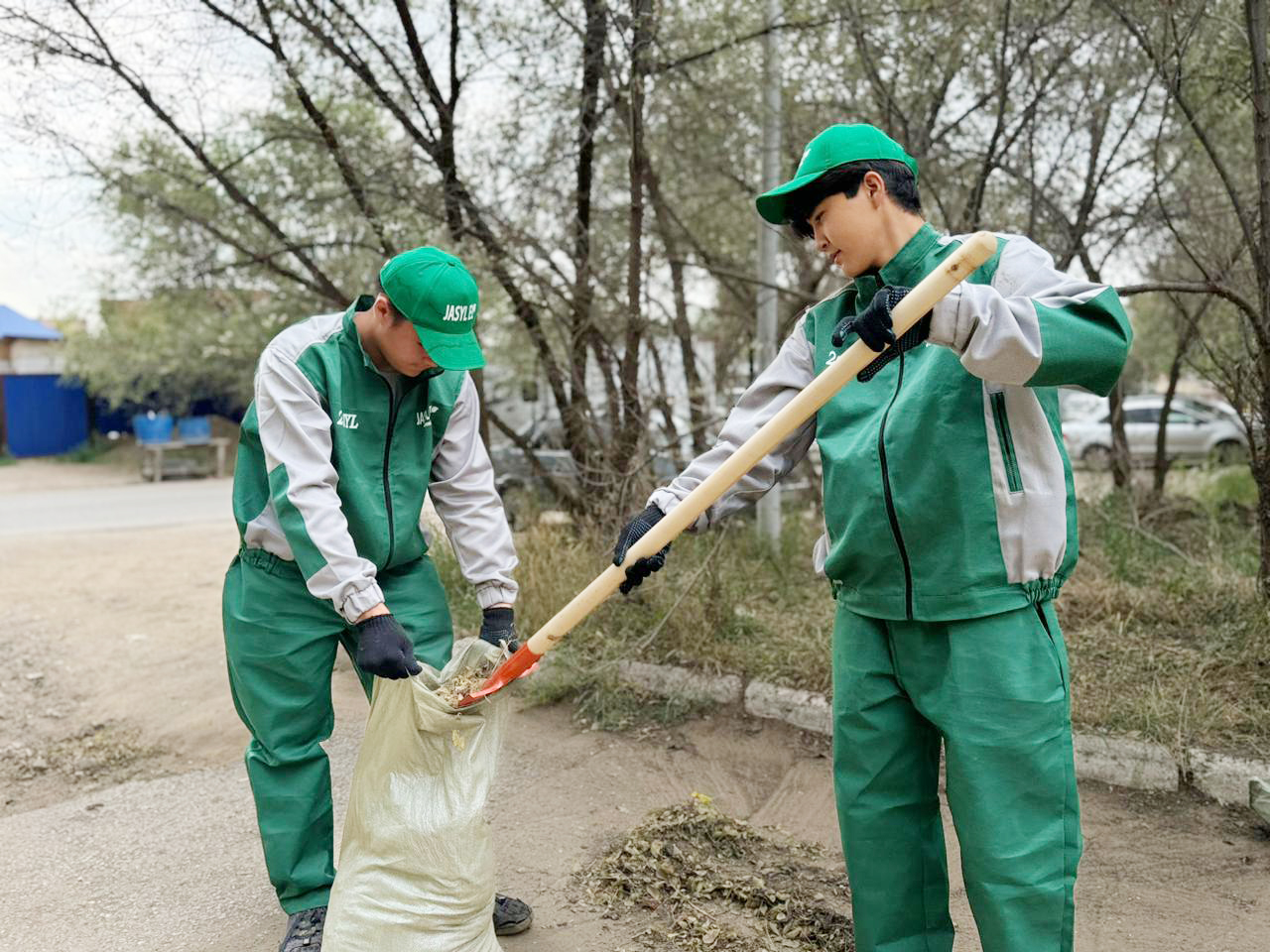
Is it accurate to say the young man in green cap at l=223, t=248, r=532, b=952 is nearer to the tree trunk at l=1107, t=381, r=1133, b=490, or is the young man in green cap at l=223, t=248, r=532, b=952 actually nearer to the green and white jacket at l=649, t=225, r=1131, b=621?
the green and white jacket at l=649, t=225, r=1131, b=621

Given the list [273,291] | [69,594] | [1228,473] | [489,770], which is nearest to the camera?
[489,770]

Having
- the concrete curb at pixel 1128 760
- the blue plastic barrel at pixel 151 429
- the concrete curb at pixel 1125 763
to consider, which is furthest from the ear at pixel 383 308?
the blue plastic barrel at pixel 151 429

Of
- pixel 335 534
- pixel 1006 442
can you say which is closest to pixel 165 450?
pixel 335 534

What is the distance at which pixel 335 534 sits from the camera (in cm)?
254

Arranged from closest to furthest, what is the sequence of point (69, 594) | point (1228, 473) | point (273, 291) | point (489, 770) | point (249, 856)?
point (489, 770)
point (249, 856)
point (69, 594)
point (1228, 473)
point (273, 291)

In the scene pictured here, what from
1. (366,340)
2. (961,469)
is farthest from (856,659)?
(366,340)

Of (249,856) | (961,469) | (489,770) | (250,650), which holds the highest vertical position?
(961,469)

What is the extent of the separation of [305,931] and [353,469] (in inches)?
44.4

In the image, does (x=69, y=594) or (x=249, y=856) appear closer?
(x=249, y=856)

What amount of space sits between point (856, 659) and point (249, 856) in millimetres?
2154

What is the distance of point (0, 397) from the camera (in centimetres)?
2309

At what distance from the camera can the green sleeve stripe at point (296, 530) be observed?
2541 millimetres

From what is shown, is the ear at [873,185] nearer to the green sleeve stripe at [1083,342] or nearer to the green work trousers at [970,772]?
the green sleeve stripe at [1083,342]

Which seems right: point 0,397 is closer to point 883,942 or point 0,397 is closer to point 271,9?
point 271,9
